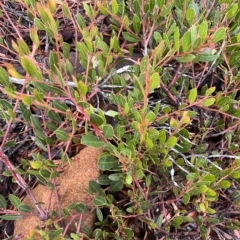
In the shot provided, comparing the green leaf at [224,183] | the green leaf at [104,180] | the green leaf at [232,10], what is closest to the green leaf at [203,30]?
the green leaf at [232,10]

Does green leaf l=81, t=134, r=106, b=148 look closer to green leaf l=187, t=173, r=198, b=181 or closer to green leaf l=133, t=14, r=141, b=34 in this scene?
green leaf l=187, t=173, r=198, b=181

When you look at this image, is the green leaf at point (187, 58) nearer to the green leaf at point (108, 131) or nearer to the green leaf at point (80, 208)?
the green leaf at point (108, 131)

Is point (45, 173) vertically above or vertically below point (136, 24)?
below

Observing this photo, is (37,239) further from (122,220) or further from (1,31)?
(1,31)

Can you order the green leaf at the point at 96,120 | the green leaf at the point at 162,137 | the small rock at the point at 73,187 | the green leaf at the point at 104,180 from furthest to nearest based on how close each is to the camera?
1. the small rock at the point at 73,187
2. the green leaf at the point at 104,180
3. the green leaf at the point at 162,137
4. the green leaf at the point at 96,120

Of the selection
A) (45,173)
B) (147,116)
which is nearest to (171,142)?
(147,116)

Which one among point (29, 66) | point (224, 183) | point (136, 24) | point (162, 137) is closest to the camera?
point (29, 66)

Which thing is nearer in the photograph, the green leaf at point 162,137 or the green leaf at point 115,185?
the green leaf at point 162,137

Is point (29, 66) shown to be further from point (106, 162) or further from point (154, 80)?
point (106, 162)
